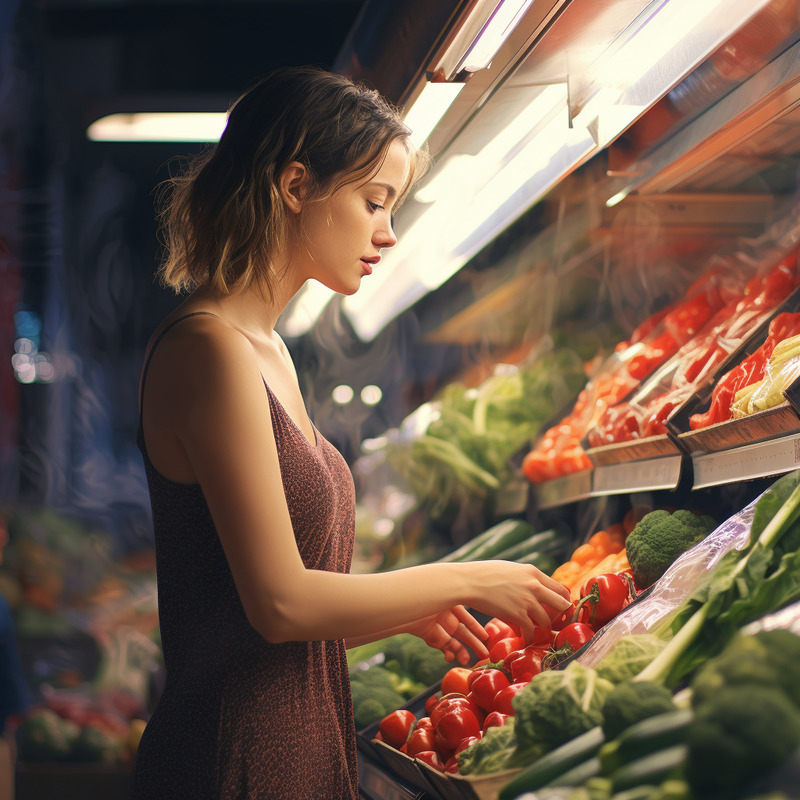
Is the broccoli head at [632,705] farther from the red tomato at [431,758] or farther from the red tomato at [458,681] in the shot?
the red tomato at [458,681]

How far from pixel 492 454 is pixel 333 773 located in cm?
197

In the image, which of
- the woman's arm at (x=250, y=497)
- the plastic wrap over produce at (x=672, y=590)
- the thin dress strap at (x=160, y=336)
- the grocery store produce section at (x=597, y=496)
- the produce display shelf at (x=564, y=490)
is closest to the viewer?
the grocery store produce section at (x=597, y=496)

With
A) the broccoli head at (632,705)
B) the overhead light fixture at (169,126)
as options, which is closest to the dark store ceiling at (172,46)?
the overhead light fixture at (169,126)

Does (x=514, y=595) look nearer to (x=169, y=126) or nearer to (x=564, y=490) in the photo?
(x=564, y=490)

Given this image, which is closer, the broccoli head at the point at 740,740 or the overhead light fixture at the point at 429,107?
the broccoli head at the point at 740,740

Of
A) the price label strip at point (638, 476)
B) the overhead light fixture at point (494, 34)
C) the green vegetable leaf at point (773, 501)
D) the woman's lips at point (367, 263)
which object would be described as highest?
the overhead light fixture at point (494, 34)

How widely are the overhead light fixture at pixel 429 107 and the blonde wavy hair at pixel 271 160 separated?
220 millimetres

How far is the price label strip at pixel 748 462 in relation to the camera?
4.79 ft

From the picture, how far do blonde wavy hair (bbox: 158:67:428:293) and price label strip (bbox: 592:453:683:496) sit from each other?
99 cm

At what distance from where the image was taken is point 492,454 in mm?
3246

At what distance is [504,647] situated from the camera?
2.05 metres

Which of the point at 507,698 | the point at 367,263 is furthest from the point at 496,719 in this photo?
the point at 367,263

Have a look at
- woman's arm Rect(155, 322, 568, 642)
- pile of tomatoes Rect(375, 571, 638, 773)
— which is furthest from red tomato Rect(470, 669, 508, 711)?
woman's arm Rect(155, 322, 568, 642)

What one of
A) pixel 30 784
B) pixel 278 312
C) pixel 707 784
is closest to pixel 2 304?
pixel 30 784
